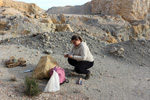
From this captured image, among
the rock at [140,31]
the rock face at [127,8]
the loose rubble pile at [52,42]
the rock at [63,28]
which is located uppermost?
the rock face at [127,8]

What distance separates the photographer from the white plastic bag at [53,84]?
8.46 feet

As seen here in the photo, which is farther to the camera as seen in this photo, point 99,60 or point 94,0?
point 94,0

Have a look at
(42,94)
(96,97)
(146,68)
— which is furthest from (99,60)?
(42,94)

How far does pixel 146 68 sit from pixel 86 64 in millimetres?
2358

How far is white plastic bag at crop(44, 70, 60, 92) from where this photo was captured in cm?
258

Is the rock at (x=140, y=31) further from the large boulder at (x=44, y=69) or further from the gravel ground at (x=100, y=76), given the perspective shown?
the large boulder at (x=44, y=69)

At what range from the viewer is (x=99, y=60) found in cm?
479

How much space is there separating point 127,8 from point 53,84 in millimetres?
24182

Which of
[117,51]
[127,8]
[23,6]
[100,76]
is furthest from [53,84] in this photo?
[127,8]

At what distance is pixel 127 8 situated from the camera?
2361cm

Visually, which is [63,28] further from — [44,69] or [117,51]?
[44,69]

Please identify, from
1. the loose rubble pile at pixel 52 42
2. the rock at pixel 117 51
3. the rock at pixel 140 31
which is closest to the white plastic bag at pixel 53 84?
the loose rubble pile at pixel 52 42

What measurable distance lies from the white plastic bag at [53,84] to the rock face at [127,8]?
23332 millimetres

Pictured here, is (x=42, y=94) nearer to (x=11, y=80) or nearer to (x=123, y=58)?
(x=11, y=80)
